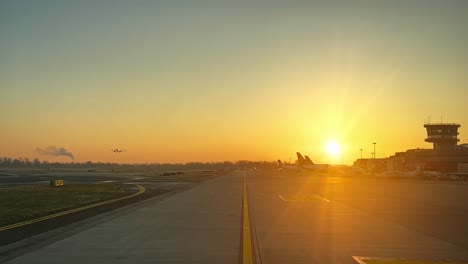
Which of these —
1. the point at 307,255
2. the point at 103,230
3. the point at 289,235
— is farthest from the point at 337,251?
the point at 103,230

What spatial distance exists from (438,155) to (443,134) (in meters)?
29.3

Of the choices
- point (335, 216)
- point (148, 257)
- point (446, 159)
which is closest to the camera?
point (148, 257)

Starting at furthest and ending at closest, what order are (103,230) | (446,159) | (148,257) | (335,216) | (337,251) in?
(446,159), (335,216), (103,230), (337,251), (148,257)

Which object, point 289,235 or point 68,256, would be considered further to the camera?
point 289,235

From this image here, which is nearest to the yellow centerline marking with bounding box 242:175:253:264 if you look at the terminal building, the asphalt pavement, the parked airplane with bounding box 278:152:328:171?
the asphalt pavement

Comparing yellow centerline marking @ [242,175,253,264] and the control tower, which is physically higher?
the control tower

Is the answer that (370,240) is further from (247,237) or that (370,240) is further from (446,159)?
(446,159)

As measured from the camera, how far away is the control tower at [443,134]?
137 m

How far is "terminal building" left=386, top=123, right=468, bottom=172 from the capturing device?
317 feet

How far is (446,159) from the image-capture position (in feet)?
362

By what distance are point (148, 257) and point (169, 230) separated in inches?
186

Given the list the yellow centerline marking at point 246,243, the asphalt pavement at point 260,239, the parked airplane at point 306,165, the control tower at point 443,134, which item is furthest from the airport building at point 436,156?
the yellow centerline marking at point 246,243

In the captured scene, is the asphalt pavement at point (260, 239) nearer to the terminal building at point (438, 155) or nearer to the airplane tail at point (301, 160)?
the terminal building at point (438, 155)

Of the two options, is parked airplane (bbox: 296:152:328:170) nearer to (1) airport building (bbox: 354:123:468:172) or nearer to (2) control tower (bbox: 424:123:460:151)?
(1) airport building (bbox: 354:123:468:172)
